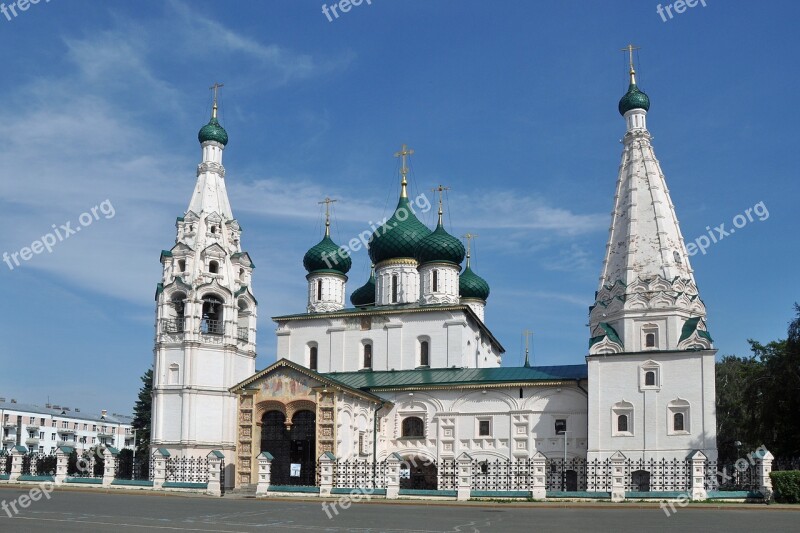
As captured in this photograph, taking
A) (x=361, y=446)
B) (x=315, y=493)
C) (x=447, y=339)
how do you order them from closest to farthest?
(x=315, y=493), (x=361, y=446), (x=447, y=339)

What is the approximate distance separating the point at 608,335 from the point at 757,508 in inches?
351

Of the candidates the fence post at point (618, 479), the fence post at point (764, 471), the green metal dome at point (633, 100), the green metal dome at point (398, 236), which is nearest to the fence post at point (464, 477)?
the fence post at point (618, 479)

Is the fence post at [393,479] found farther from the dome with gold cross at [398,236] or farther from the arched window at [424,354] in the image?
the dome with gold cross at [398,236]

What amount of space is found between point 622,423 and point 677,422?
1712 millimetres

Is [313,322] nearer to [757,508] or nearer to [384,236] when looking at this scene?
[384,236]

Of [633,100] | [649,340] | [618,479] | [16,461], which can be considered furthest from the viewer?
[633,100]

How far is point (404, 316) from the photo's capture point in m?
35.1

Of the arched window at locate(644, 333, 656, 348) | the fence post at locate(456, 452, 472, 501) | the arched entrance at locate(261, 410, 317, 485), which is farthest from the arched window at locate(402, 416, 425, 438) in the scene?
the arched window at locate(644, 333, 656, 348)

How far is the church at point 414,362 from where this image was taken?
28.0 meters

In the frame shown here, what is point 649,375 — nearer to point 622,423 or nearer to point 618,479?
point 622,423

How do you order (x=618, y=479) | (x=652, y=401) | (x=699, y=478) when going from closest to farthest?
(x=699, y=478) < (x=618, y=479) < (x=652, y=401)

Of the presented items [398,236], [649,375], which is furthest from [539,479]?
[398,236]

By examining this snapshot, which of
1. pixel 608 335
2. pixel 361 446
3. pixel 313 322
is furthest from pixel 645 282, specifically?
pixel 313 322

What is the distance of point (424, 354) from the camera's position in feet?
115
